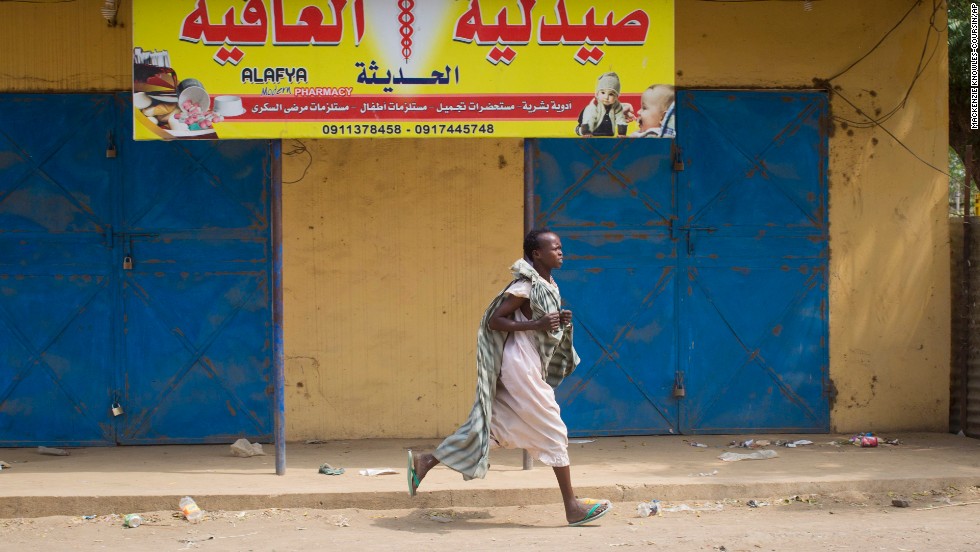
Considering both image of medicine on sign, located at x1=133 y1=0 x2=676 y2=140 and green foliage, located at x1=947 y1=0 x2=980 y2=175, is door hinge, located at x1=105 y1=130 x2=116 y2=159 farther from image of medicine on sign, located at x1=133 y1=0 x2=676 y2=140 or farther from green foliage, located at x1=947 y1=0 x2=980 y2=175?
green foliage, located at x1=947 y1=0 x2=980 y2=175

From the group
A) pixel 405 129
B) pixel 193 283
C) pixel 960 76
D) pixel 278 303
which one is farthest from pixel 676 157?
pixel 960 76

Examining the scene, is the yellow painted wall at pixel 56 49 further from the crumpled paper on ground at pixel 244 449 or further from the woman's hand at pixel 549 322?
the woman's hand at pixel 549 322

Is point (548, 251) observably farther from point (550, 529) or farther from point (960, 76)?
point (960, 76)

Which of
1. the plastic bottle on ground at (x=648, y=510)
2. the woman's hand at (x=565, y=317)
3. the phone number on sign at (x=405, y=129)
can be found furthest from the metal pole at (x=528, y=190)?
the woman's hand at (x=565, y=317)

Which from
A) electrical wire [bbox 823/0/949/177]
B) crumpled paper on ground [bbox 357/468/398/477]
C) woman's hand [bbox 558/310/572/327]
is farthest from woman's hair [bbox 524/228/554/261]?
electrical wire [bbox 823/0/949/177]

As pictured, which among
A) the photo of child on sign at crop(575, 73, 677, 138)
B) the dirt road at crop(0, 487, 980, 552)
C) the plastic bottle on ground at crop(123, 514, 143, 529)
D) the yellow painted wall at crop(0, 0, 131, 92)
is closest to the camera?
the dirt road at crop(0, 487, 980, 552)

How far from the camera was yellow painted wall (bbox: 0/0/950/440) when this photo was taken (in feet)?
26.8

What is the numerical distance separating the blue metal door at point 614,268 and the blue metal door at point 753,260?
171mm

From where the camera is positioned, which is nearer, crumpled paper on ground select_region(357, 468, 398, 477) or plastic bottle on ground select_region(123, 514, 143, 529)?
plastic bottle on ground select_region(123, 514, 143, 529)

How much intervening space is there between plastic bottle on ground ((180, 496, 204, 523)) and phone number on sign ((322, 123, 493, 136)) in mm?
2350

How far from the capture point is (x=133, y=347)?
811 centimetres

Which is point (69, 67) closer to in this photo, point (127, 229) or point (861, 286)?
point (127, 229)

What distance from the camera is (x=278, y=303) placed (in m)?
6.94

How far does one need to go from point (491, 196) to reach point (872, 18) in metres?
3.26
